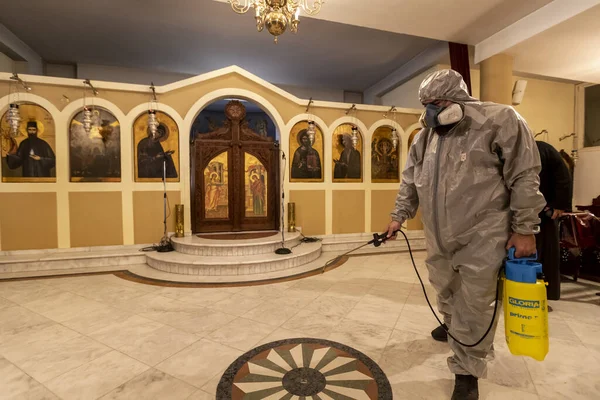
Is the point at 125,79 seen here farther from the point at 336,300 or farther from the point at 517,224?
the point at 517,224

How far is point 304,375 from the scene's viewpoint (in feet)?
6.95

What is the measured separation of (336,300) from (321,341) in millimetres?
1051

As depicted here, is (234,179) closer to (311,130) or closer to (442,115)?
(311,130)

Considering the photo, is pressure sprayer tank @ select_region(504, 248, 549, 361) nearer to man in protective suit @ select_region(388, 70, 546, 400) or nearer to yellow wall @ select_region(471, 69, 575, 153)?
man in protective suit @ select_region(388, 70, 546, 400)

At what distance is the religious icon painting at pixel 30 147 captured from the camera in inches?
206

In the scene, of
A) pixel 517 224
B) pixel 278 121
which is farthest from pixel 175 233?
pixel 517 224

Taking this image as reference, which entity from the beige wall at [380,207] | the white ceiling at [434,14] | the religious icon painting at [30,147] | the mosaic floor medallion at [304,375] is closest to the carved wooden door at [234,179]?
the beige wall at [380,207]

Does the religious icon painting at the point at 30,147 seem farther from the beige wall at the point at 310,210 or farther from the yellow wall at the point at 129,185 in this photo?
the beige wall at the point at 310,210

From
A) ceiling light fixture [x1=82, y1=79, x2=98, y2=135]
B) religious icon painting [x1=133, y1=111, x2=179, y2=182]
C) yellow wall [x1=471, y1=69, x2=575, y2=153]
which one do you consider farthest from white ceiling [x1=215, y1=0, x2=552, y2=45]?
yellow wall [x1=471, y1=69, x2=575, y2=153]

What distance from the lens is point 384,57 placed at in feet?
26.9

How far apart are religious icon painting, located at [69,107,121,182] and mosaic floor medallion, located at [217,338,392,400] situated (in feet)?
16.4

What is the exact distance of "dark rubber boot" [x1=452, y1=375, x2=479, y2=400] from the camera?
70.7 inches

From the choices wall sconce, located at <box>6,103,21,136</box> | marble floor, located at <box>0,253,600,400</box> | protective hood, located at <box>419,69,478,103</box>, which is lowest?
marble floor, located at <box>0,253,600,400</box>

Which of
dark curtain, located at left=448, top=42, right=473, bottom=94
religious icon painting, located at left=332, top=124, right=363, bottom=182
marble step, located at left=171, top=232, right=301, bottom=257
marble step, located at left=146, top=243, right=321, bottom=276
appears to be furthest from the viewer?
religious icon painting, located at left=332, top=124, right=363, bottom=182
